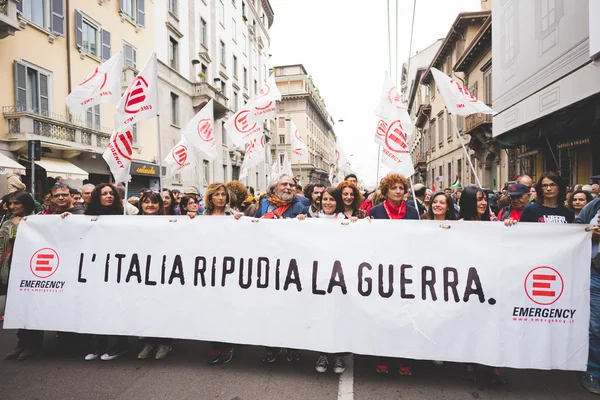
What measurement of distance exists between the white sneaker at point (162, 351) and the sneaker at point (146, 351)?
0.10 meters

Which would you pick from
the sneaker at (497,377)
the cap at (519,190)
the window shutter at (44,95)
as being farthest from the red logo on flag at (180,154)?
the window shutter at (44,95)

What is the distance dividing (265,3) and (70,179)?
35637 millimetres

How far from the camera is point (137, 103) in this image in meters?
5.45

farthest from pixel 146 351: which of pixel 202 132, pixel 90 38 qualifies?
pixel 90 38

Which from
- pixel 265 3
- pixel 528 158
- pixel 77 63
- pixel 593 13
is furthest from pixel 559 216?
pixel 265 3

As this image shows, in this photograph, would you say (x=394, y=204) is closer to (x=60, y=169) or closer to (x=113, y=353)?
(x=113, y=353)

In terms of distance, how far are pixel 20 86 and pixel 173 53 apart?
1176cm

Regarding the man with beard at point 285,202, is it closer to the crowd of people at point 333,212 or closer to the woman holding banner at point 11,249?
the crowd of people at point 333,212

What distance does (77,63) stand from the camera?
1562cm

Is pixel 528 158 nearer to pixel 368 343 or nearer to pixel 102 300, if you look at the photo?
pixel 368 343

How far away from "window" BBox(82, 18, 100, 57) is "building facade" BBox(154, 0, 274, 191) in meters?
4.38

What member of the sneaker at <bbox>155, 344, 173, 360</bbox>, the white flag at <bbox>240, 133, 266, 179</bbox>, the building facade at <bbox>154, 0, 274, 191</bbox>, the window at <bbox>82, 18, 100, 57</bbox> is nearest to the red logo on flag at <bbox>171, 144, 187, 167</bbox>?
the white flag at <bbox>240, 133, 266, 179</bbox>

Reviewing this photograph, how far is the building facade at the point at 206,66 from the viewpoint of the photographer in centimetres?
2192

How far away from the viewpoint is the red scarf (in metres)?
4.16
